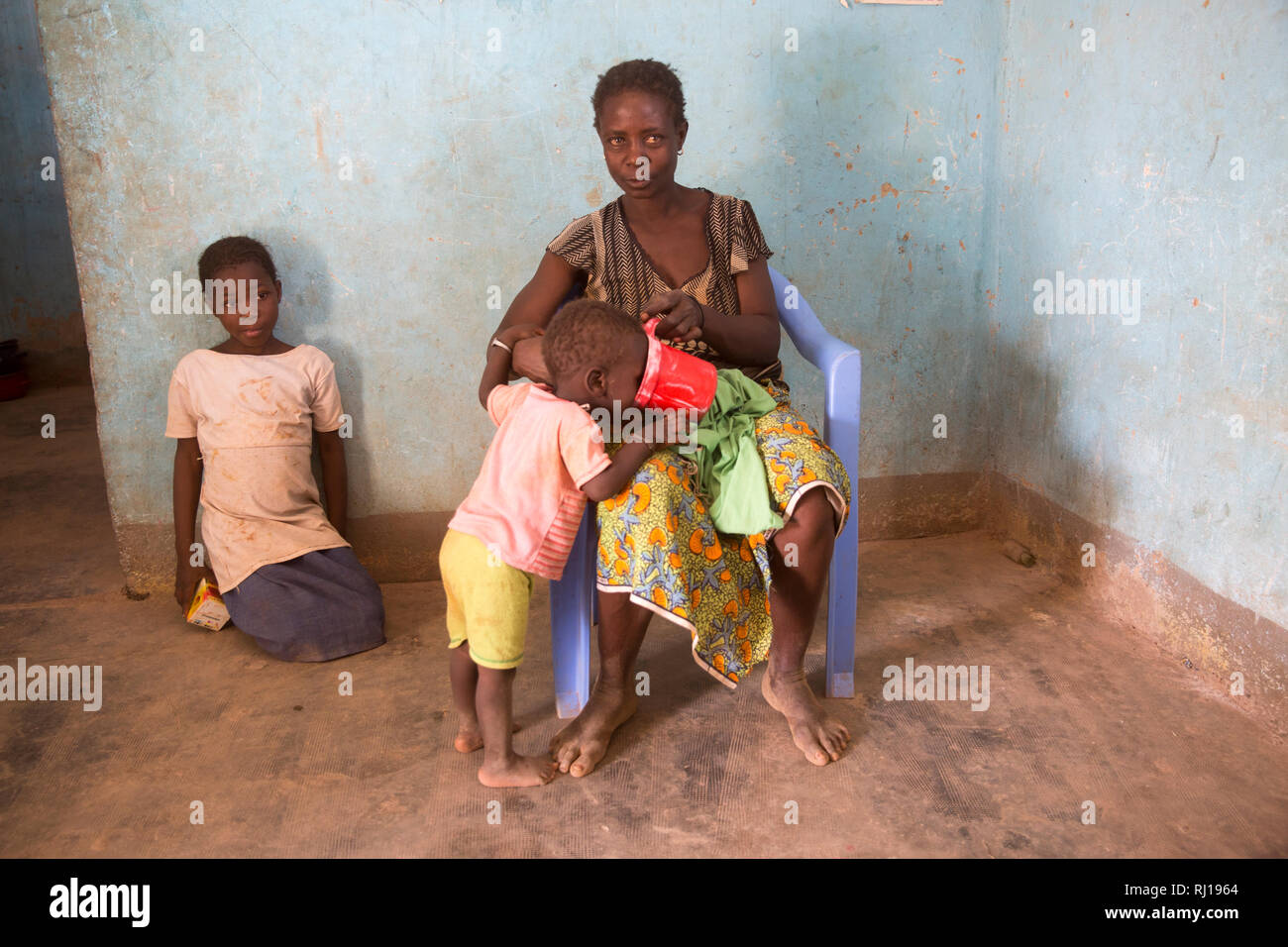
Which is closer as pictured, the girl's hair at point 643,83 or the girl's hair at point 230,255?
the girl's hair at point 643,83

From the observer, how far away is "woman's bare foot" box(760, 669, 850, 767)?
227 centimetres

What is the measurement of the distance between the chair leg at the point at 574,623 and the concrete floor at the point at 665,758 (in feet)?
0.27

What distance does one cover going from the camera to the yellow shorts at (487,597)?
2061mm

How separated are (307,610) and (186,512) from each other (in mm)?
606

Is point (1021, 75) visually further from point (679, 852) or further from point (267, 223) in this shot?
A: point (679, 852)

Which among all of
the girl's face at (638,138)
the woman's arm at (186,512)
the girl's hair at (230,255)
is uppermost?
the girl's face at (638,138)

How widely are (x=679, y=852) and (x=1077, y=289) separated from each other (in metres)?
2.09

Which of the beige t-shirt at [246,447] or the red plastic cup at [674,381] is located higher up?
the red plastic cup at [674,381]

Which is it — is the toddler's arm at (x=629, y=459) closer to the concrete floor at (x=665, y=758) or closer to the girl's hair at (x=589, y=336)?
the girl's hair at (x=589, y=336)

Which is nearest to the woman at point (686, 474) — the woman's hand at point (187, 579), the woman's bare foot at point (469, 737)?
the woman's bare foot at point (469, 737)

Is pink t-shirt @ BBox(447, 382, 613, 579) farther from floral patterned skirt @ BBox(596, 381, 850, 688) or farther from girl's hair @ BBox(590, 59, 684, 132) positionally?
girl's hair @ BBox(590, 59, 684, 132)

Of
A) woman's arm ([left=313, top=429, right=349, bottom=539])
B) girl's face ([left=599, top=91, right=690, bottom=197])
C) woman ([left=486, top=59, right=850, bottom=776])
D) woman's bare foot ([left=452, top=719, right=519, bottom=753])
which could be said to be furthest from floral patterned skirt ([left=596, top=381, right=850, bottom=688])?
woman's arm ([left=313, top=429, right=349, bottom=539])

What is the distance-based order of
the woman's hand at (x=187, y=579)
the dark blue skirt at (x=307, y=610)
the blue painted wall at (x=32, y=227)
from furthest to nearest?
1. the blue painted wall at (x=32, y=227)
2. the woman's hand at (x=187, y=579)
3. the dark blue skirt at (x=307, y=610)
